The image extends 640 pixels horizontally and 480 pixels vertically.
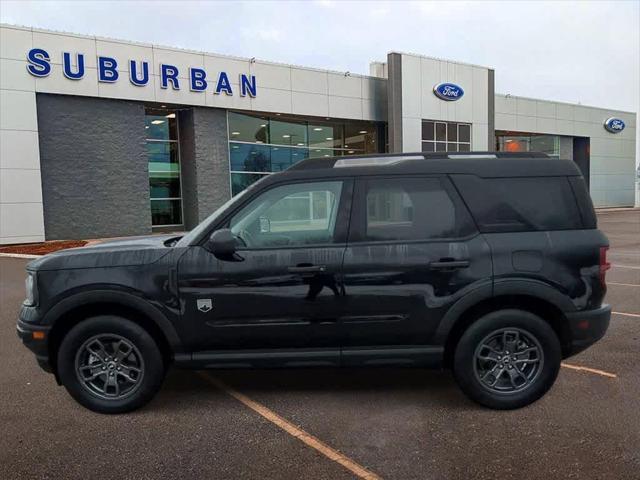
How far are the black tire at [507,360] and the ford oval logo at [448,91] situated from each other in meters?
25.2


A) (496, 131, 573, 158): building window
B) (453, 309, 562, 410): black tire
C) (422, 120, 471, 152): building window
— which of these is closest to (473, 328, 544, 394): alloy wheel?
(453, 309, 562, 410): black tire

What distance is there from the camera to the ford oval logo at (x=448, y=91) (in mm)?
27484

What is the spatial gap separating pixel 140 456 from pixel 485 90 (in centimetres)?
2992

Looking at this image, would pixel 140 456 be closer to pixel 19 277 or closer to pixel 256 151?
pixel 19 277

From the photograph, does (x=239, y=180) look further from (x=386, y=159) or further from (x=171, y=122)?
(x=386, y=159)

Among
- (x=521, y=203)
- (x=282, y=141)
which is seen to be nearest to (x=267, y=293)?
(x=521, y=203)

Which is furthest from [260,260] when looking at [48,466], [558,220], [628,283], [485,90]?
[485,90]

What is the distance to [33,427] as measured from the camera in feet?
12.8

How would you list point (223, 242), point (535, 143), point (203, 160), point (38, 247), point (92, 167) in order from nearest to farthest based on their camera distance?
point (223, 242), point (38, 247), point (92, 167), point (203, 160), point (535, 143)

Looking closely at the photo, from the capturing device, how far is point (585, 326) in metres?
4.04

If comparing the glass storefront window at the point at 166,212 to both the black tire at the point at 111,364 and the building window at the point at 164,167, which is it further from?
the black tire at the point at 111,364

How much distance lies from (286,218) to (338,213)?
1.35ft

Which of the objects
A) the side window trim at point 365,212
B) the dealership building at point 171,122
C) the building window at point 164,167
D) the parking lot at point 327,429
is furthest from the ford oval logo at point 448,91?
the side window trim at point 365,212

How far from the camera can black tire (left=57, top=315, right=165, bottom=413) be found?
402cm
